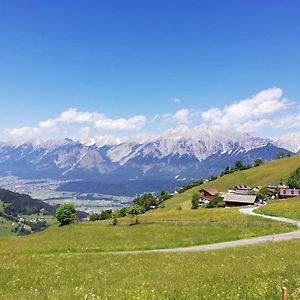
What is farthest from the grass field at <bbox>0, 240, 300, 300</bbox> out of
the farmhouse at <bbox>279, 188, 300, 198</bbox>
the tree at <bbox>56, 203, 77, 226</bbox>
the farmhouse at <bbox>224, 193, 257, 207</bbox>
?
the farmhouse at <bbox>279, 188, 300, 198</bbox>

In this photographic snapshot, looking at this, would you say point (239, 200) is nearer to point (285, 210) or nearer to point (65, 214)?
point (285, 210)

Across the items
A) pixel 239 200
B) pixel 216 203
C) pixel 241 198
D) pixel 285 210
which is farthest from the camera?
pixel 216 203

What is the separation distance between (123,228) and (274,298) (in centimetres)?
7431

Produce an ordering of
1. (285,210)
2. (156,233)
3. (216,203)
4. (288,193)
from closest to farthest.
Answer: (156,233) < (285,210) < (216,203) < (288,193)

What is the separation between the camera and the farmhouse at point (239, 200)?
153 m

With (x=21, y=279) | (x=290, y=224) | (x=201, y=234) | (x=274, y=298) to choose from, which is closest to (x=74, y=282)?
(x=21, y=279)

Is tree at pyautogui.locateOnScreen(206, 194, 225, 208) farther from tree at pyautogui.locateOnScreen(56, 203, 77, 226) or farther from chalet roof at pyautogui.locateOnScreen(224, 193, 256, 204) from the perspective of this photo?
tree at pyautogui.locateOnScreen(56, 203, 77, 226)

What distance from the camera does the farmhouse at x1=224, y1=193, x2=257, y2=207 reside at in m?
153

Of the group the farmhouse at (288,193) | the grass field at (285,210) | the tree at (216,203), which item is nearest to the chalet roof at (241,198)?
the tree at (216,203)

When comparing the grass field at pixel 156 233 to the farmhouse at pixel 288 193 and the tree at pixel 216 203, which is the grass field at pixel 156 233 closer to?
the tree at pixel 216 203

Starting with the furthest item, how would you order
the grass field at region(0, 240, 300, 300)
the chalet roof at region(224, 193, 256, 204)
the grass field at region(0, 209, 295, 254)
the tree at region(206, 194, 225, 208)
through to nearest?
the tree at region(206, 194, 225, 208), the chalet roof at region(224, 193, 256, 204), the grass field at region(0, 209, 295, 254), the grass field at region(0, 240, 300, 300)

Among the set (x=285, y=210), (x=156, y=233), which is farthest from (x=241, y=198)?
(x=156, y=233)

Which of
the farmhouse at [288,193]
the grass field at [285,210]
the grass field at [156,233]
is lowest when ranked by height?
the grass field at [156,233]

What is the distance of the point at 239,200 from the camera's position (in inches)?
6038
